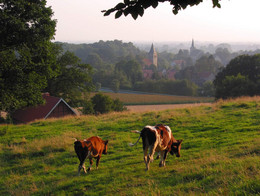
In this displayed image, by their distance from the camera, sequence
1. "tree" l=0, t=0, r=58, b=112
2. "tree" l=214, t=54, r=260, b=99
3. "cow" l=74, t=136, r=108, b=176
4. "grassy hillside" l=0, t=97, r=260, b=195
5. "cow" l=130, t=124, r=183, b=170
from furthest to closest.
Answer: "tree" l=214, t=54, r=260, b=99 → "tree" l=0, t=0, r=58, b=112 → "cow" l=74, t=136, r=108, b=176 → "cow" l=130, t=124, r=183, b=170 → "grassy hillside" l=0, t=97, r=260, b=195

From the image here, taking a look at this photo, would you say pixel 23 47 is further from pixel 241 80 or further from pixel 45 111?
pixel 241 80

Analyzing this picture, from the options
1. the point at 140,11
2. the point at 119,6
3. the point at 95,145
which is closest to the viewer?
the point at 119,6

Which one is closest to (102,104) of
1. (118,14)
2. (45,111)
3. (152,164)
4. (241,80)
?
(45,111)

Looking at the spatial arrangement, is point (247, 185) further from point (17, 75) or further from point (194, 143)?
point (17, 75)

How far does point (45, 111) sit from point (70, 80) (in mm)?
6298

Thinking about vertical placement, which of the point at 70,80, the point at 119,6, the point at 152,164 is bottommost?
the point at 152,164

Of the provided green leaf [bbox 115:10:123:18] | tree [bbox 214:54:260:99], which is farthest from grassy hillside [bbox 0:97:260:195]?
tree [bbox 214:54:260:99]

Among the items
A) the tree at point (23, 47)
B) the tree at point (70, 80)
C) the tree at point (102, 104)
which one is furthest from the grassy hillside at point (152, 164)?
the tree at point (102, 104)

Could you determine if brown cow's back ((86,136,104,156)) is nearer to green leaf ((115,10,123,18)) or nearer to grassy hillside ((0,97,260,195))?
grassy hillside ((0,97,260,195))

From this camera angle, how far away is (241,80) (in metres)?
46.8

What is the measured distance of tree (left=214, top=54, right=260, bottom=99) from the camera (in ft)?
152

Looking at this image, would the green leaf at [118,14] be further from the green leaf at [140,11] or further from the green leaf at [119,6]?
the green leaf at [140,11]

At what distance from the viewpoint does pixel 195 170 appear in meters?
7.23

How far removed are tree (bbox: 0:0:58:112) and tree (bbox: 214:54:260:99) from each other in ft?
119
